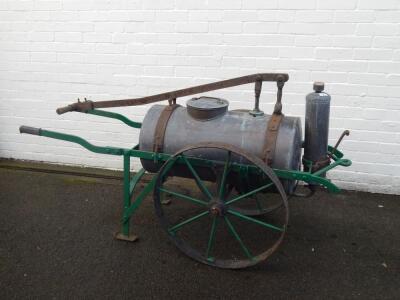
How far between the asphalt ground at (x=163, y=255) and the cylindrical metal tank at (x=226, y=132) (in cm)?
64

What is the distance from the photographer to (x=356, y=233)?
11.1 feet

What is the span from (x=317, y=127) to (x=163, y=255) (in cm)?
145

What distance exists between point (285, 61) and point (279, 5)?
1.60ft

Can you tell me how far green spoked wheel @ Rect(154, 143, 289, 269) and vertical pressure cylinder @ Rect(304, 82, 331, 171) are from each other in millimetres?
355

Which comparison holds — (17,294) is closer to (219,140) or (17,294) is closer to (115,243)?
(115,243)

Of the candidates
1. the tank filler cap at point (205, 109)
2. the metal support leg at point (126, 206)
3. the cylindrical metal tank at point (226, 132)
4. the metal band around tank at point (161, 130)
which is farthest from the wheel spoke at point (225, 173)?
the metal support leg at point (126, 206)

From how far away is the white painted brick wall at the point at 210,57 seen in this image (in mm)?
3605

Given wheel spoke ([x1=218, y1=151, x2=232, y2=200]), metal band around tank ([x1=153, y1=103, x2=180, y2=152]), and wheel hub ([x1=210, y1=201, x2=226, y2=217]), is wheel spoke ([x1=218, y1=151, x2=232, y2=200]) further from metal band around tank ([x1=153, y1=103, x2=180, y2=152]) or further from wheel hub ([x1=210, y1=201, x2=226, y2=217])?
metal band around tank ([x1=153, y1=103, x2=180, y2=152])

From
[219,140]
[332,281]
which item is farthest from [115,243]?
[332,281]

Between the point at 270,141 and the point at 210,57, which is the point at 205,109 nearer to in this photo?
the point at 270,141

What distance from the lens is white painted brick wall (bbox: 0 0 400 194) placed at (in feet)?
11.8

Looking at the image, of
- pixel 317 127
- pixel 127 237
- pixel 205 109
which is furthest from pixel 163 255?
pixel 317 127

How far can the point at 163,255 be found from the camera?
3.07 m

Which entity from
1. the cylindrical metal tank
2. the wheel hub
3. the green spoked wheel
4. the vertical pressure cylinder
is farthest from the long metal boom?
the wheel hub
